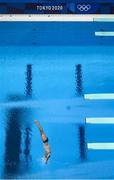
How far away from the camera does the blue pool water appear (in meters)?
3.03

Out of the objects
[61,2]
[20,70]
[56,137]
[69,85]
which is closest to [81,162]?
[56,137]

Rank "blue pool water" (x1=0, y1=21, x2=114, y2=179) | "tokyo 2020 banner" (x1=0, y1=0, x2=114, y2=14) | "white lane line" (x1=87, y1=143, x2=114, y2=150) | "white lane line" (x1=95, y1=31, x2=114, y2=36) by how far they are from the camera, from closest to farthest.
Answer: "blue pool water" (x1=0, y1=21, x2=114, y2=179) < "white lane line" (x1=87, y1=143, x2=114, y2=150) < "white lane line" (x1=95, y1=31, x2=114, y2=36) < "tokyo 2020 banner" (x1=0, y1=0, x2=114, y2=14)

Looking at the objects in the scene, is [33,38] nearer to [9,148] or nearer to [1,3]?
[1,3]

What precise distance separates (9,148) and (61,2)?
6.60 ft

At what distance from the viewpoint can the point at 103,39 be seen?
4188 mm

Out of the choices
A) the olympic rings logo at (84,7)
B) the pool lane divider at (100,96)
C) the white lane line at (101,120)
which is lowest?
the white lane line at (101,120)

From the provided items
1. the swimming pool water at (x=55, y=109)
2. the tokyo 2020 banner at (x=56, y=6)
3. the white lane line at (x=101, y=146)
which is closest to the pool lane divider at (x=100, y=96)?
the swimming pool water at (x=55, y=109)

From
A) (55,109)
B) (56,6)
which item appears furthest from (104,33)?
(55,109)

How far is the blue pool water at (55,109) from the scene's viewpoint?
3025 millimetres

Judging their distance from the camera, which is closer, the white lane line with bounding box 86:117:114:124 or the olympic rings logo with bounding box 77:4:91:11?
the white lane line with bounding box 86:117:114:124

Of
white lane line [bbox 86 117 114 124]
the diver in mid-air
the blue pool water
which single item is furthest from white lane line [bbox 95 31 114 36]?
the diver in mid-air

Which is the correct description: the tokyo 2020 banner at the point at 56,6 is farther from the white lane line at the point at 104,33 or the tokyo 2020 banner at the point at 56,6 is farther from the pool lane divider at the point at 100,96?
the pool lane divider at the point at 100,96

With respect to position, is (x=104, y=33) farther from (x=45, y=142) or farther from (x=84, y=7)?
(x=45, y=142)

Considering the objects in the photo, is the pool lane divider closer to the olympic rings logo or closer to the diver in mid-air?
the diver in mid-air
